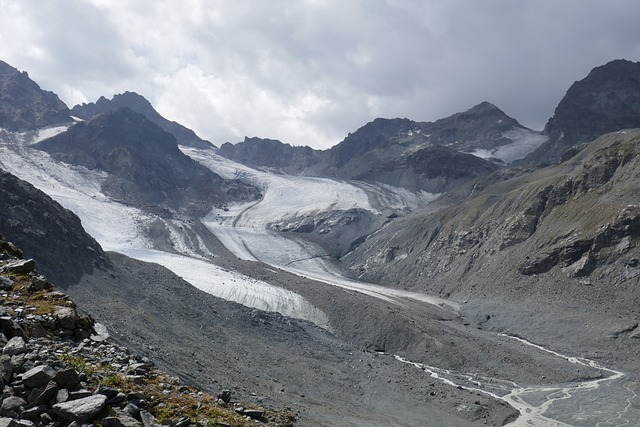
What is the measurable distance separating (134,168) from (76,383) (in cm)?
16996

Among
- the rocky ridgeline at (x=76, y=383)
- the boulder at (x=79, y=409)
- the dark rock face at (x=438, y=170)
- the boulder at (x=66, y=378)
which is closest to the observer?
the boulder at (x=79, y=409)

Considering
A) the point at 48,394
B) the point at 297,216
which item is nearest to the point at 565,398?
the point at 48,394

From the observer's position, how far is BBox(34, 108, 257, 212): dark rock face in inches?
6373

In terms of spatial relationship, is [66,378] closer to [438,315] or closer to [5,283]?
[5,283]

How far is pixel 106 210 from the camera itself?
118 m

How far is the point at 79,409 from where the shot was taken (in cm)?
861

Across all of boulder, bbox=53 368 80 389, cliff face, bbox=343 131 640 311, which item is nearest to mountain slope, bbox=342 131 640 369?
cliff face, bbox=343 131 640 311

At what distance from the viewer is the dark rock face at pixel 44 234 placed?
4134 centimetres

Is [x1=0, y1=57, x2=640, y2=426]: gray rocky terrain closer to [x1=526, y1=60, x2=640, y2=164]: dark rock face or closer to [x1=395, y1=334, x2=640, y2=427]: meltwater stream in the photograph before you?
[x1=395, y1=334, x2=640, y2=427]: meltwater stream

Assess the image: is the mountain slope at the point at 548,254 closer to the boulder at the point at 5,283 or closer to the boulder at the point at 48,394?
the boulder at the point at 5,283

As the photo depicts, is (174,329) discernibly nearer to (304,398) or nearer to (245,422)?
(304,398)

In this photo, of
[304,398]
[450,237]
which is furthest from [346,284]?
[304,398]

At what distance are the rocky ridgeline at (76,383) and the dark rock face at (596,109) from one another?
173671 mm

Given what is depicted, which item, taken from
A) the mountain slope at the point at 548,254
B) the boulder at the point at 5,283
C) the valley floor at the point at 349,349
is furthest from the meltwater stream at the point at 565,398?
the boulder at the point at 5,283
